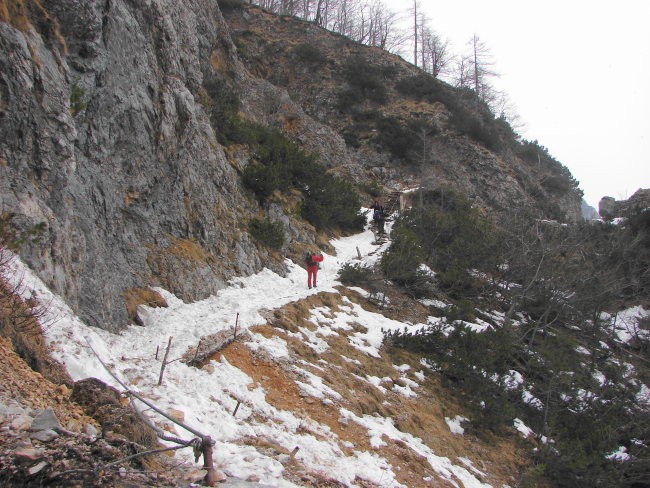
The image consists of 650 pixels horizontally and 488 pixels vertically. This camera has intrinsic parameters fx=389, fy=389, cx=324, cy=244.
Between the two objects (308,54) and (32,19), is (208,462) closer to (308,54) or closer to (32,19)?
(32,19)

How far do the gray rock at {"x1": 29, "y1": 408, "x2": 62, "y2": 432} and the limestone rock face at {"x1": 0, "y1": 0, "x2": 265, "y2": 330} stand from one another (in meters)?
3.04

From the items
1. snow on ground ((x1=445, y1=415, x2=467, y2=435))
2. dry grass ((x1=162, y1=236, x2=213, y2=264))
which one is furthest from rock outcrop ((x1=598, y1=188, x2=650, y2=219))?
dry grass ((x1=162, y1=236, x2=213, y2=264))

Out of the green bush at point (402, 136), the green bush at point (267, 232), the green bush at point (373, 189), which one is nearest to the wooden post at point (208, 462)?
the green bush at point (267, 232)

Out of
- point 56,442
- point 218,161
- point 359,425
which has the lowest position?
point 359,425

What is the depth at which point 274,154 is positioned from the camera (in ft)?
57.1

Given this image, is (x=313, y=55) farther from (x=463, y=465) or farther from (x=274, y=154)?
(x=463, y=465)

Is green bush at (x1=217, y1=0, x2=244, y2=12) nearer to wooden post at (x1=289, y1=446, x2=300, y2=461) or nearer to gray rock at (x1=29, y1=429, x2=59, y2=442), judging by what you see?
wooden post at (x1=289, y1=446, x2=300, y2=461)

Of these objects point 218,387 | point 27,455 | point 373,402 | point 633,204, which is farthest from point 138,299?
point 633,204

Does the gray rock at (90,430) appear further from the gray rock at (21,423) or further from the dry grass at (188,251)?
the dry grass at (188,251)

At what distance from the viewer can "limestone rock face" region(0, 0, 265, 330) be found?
17.6ft

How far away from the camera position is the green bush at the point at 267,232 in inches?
512

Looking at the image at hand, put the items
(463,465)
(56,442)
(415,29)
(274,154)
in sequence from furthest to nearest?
(415,29) → (274,154) → (463,465) → (56,442)

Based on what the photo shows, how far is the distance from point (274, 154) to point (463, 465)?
13971 millimetres

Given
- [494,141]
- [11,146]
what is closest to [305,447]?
[11,146]
